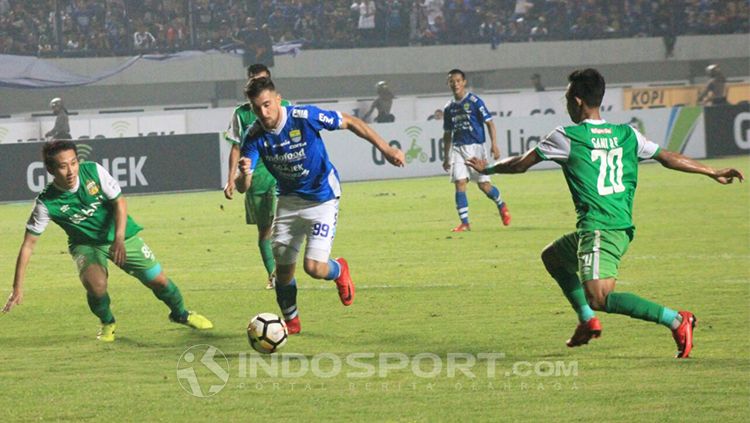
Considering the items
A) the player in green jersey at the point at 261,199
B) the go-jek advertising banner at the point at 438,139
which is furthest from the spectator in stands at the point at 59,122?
the player in green jersey at the point at 261,199

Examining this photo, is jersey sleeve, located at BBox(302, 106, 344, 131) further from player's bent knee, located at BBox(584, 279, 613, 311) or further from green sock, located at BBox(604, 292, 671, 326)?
green sock, located at BBox(604, 292, 671, 326)

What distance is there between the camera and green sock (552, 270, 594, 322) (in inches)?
323

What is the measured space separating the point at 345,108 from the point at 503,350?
27615mm

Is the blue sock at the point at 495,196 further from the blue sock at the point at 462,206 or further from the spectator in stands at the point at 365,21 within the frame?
the spectator in stands at the point at 365,21

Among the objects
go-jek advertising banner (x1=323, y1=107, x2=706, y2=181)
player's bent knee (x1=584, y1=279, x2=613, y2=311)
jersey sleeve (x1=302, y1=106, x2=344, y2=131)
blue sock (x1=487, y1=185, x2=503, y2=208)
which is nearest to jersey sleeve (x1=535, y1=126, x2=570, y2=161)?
player's bent knee (x1=584, y1=279, x2=613, y2=311)

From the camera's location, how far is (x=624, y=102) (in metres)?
39.9

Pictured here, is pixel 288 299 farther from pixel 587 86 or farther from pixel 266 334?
pixel 587 86

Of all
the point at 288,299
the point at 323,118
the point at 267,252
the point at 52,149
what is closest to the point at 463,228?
the point at 267,252

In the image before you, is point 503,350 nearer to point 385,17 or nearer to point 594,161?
point 594,161

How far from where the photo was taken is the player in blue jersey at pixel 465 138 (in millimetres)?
17641

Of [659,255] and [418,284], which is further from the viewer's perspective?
[659,255]

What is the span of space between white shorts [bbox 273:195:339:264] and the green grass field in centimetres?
62

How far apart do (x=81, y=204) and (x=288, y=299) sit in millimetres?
1653

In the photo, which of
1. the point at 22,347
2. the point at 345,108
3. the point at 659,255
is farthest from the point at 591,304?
the point at 345,108
